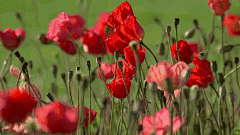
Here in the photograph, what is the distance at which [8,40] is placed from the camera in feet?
3.52

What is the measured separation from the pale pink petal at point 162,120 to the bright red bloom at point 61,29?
443mm

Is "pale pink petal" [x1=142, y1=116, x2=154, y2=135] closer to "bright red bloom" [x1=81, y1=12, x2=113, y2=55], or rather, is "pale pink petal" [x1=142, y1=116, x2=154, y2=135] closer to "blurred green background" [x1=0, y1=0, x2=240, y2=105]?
"bright red bloom" [x1=81, y1=12, x2=113, y2=55]

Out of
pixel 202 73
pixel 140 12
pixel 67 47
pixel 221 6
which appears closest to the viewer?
pixel 202 73

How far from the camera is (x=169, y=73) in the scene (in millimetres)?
697

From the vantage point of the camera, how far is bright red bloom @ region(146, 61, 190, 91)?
0.68m

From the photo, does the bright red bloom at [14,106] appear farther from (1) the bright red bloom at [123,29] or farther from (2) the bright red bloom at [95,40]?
(2) the bright red bloom at [95,40]

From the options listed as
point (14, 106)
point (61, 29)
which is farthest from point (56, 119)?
point (61, 29)

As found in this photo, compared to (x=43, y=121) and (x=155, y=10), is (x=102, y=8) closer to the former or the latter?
(x=155, y=10)

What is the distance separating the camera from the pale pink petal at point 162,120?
655mm

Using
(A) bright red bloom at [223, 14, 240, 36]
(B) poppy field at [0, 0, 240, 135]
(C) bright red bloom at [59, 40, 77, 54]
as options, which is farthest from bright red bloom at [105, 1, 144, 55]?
(A) bright red bloom at [223, 14, 240, 36]

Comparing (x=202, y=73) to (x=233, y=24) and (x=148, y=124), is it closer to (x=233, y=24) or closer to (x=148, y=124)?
(x=148, y=124)

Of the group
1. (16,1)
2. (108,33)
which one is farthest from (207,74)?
(16,1)

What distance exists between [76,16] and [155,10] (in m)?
4.16

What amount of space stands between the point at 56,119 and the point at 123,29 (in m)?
0.33
